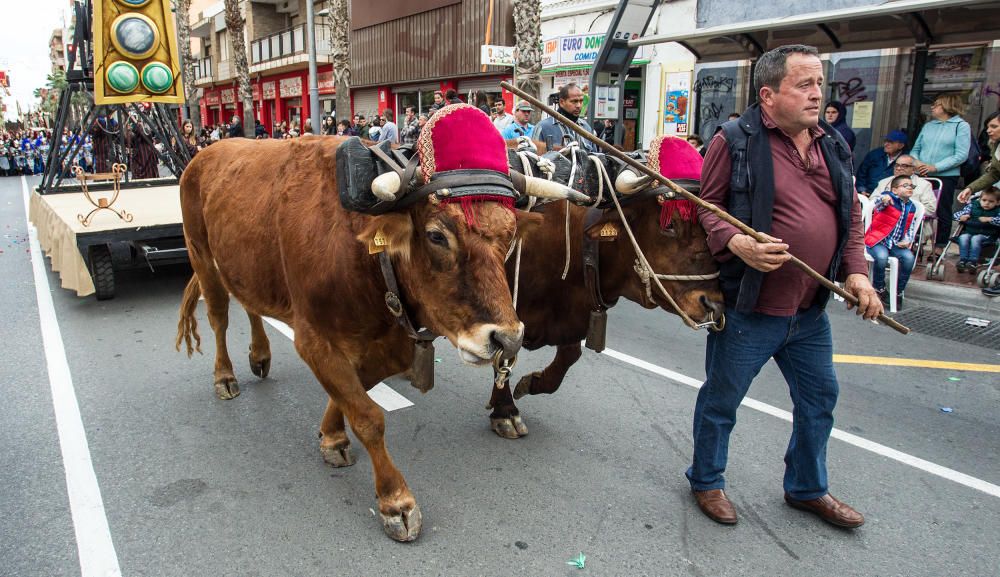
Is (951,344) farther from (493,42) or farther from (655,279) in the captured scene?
(493,42)

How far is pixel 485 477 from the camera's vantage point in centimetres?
370

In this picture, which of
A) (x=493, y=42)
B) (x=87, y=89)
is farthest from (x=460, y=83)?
(x=87, y=89)

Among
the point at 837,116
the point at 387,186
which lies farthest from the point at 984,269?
the point at 387,186

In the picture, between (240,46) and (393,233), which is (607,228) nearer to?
(393,233)

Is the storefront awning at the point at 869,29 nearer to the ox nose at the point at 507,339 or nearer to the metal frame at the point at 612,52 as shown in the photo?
the metal frame at the point at 612,52

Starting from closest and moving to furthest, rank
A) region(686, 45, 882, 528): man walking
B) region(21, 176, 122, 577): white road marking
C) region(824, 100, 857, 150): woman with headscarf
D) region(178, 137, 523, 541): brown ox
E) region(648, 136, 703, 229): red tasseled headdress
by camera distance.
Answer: region(178, 137, 523, 541): brown ox → region(686, 45, 882, 528): man walking → region(21, 176, 122, 577): white road marking → region(648, 136, 703, 229): red tasseled headdress → region(824, 100, 857, 150): woman with headscarf

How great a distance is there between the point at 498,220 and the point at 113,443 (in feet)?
9.74

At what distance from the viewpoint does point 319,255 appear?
123 inches

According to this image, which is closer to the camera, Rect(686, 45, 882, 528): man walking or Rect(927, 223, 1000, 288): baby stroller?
Rect(686, 45, 882, 528): man walking

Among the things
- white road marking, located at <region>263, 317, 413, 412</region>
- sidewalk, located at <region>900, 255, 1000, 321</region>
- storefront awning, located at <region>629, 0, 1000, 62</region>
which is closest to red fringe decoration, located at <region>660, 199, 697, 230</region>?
white road marking, located at <region>263, 317, 413, 412</region>

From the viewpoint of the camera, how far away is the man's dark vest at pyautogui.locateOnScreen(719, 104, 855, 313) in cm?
280

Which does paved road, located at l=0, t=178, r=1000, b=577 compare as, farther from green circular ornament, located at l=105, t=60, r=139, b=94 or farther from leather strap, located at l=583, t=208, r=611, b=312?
green circular ornament, located at l=105, t=60, r=139, b=94

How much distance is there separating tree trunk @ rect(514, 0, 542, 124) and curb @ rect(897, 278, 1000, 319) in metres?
6.95

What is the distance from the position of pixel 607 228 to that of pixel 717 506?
4.72ft
